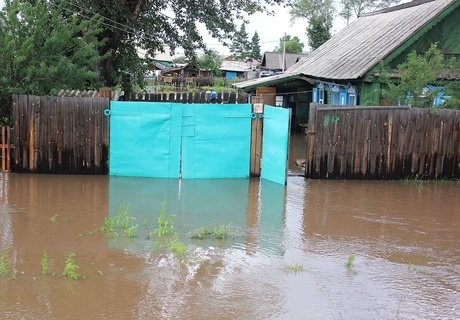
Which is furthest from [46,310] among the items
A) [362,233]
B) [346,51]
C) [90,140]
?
[346,51]

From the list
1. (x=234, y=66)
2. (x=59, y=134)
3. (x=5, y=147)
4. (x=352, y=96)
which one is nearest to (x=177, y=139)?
(x=59, y=134)

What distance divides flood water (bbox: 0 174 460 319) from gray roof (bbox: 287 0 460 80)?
7.34m

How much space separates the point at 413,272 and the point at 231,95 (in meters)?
7.72

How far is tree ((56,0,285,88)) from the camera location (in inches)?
764

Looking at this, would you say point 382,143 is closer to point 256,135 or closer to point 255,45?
point 256,135

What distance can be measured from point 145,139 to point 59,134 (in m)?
1.78

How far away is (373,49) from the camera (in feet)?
62.1

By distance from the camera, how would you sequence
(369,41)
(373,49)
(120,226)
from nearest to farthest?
(120,226) < (373,49) < (369,41)

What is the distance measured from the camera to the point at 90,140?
39.1 ft

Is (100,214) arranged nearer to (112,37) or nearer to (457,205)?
(457,205)

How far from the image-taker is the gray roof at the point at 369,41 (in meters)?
17.5

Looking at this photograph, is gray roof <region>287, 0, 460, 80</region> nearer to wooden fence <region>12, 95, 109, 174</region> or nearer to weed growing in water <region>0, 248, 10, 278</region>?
wooden fence <region>12, 95, 109, 174</region>

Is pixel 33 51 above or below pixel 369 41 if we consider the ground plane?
below

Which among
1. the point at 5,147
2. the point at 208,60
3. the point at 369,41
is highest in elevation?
the point at 208,60
